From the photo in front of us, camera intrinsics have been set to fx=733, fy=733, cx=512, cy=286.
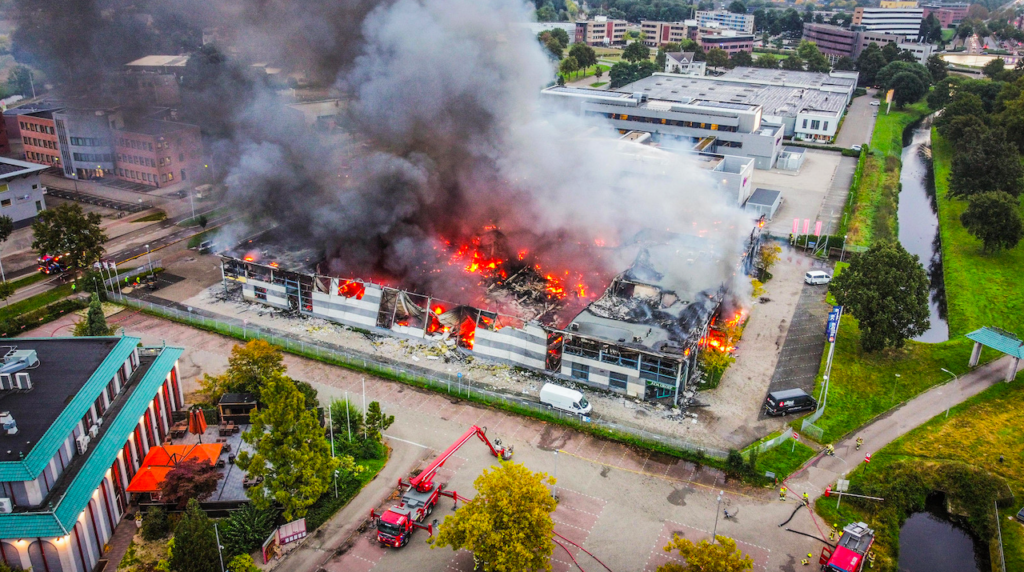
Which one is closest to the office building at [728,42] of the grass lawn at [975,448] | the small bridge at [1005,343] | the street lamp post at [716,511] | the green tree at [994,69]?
the green tree at [994,69]

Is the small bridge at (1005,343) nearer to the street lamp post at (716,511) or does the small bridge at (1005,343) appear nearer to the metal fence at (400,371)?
the metal fence at (400,371)

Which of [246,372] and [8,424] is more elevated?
[8,424]

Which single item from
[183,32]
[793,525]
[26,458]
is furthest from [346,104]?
[793,525]

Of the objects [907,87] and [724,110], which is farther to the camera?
[907,87]

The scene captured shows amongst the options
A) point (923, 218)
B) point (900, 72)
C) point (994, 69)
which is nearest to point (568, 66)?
point (900, 72)

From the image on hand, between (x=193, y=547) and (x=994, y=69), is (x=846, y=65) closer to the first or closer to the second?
(x=994, y=69)

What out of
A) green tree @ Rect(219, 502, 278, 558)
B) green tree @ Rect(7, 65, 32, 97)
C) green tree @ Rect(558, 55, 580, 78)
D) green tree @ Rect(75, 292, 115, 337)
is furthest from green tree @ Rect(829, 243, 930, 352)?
green tree @ Rect(558, 55, 580, 78)

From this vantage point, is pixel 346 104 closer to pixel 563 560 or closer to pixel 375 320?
pixel 375 320

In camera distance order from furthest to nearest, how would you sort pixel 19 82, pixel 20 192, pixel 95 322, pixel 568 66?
pixel 568 66 < pixel 19 82 < pixel 20 192 < pixel 95 322
